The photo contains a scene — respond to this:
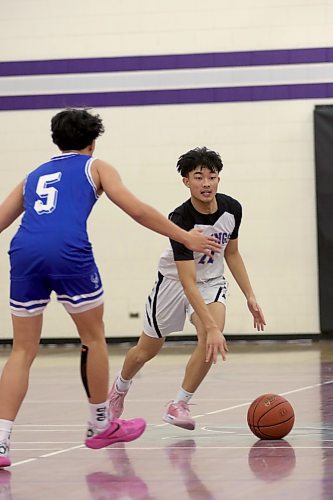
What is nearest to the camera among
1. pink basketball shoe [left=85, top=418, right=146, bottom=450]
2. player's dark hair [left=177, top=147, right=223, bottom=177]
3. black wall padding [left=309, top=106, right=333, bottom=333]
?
pink basketball shoe [left=85, top=418, right=146, bottom=450]

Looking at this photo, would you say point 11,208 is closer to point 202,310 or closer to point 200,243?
point 200,243

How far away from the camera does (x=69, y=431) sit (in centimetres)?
811

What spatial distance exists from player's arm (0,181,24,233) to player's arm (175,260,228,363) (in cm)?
131

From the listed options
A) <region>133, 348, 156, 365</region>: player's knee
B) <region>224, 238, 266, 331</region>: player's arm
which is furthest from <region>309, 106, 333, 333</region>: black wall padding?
<region>133, 348, 156, 365</region>: player's knee

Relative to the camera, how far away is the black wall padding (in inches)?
647

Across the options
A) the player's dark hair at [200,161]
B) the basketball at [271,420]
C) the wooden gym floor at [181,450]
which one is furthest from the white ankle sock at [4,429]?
the player's dark hair at [200,161]

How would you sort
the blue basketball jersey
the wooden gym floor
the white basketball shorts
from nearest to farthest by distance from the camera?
the wooden gym floor
the blue basketball jersey
the white basketball shorts

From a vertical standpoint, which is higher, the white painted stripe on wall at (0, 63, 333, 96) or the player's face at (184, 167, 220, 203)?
the white painted stripe on wall at (0, 63, 333, 96)

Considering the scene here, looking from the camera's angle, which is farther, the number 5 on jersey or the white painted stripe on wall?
the white painted stripe on wall

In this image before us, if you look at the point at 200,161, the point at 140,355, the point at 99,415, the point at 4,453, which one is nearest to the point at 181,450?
the point at 99,415

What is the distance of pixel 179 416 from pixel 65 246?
2.02 metres

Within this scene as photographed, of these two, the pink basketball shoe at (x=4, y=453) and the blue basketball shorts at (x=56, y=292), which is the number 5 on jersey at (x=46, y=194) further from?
the pink basketball shoe at (x=4, y=453)

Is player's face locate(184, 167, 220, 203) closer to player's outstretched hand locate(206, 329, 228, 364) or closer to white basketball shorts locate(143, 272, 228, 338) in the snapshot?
white basketball shorts locate(143, 272, 228, 338)

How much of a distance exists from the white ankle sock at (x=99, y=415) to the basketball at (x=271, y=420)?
3.86 ft
